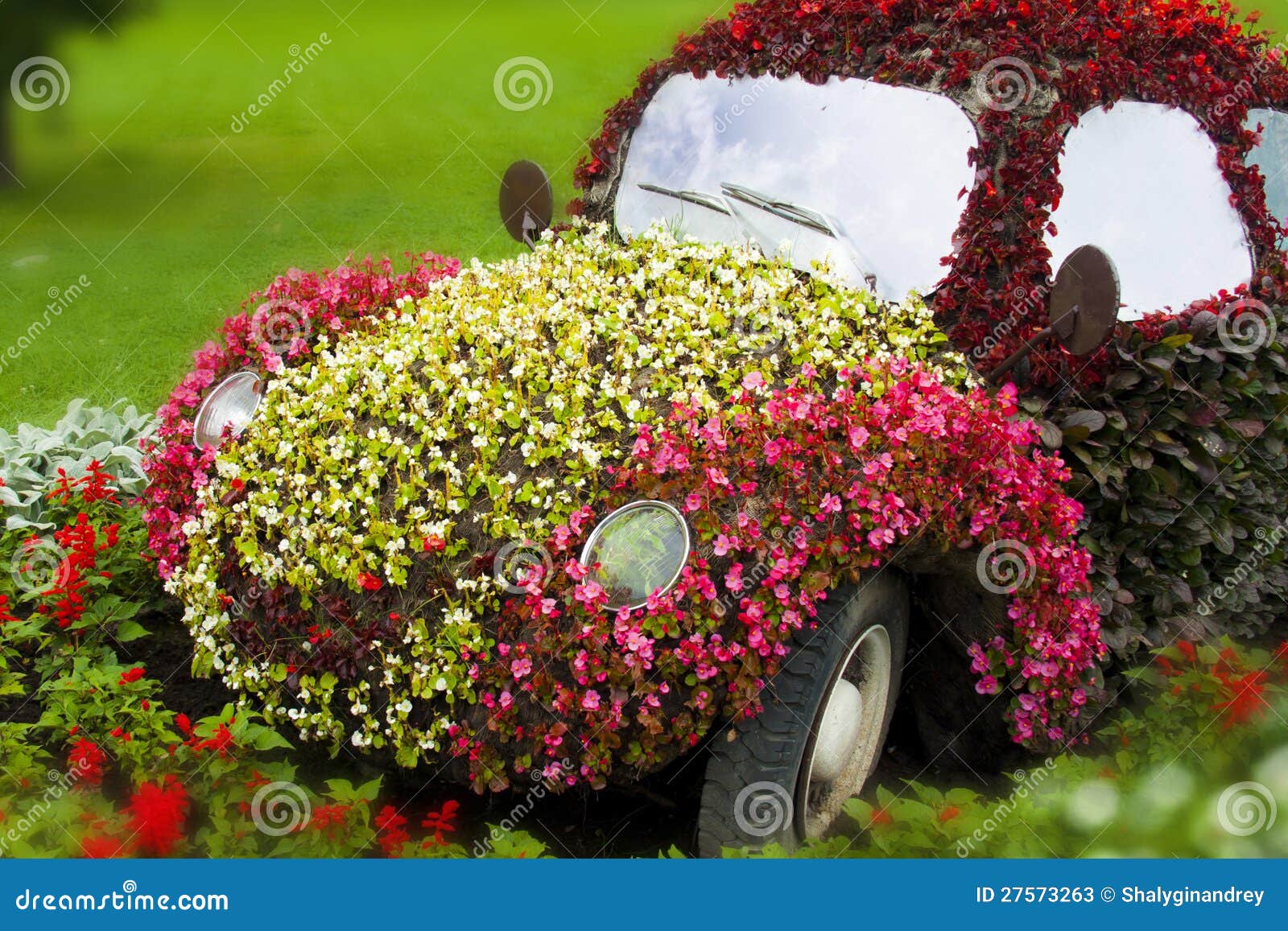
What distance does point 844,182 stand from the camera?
4.02m

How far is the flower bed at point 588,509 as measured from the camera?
9.39 feet

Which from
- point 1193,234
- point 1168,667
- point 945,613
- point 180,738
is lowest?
point 180,738

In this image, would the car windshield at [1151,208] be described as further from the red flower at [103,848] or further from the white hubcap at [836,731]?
the red flower at [103,848]

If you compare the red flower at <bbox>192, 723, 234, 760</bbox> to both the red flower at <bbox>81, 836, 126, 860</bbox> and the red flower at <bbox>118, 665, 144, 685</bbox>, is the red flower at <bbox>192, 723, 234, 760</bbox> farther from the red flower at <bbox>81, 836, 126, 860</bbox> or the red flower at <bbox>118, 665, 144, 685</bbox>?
the red flower at <bbox>118, 665, 144, 685</bbox>

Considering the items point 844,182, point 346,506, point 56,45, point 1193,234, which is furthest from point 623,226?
point 56,45

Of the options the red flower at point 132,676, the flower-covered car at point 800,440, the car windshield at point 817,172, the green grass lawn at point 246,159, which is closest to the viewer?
the flower-covered car at point 800,440

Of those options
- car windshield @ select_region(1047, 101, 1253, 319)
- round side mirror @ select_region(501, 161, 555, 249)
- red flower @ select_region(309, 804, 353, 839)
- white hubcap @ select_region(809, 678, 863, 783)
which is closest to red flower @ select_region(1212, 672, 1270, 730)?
white hubcap @ select_region(809, 678, 863, 783)

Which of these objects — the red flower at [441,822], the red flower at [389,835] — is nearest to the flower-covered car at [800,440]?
the red flower at [441,822]

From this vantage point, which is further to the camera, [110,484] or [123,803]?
[110,484]

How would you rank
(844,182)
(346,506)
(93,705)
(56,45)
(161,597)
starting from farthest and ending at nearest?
(56,45), (161,597), (844,182), (93,705), (346,506)

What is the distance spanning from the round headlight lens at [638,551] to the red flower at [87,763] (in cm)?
164

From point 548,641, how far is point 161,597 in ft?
8.37

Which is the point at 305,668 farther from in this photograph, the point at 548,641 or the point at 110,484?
the point at 110,484

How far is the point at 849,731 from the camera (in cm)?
323
